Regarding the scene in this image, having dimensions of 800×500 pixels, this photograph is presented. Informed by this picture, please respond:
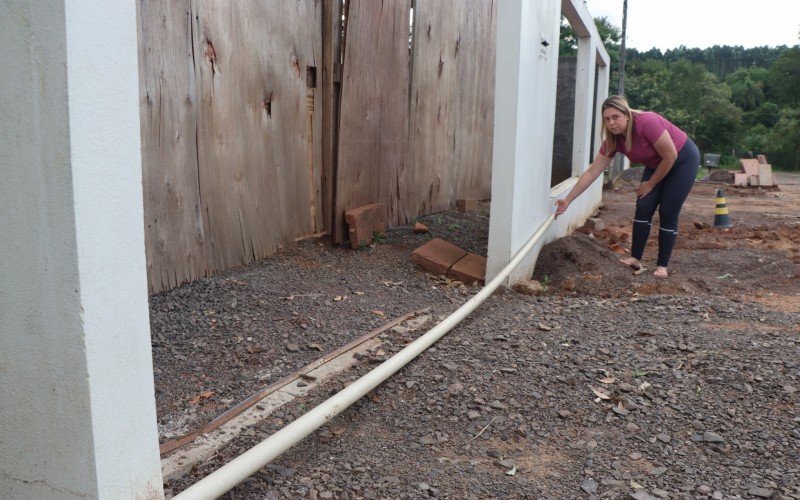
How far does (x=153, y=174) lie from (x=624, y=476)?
2.79m

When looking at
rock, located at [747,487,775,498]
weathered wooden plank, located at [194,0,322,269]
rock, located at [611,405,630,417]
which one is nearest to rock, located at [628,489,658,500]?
rock, located at [747,487,775,498]

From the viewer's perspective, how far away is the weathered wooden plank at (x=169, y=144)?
12.1ft

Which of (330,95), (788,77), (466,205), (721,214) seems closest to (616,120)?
(330,95)

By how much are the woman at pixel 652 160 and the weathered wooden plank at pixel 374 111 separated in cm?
154

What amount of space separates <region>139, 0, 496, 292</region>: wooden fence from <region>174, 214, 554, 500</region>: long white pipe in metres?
1.56

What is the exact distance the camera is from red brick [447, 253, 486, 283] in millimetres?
5047

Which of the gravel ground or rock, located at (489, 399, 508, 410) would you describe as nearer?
the gravel ground

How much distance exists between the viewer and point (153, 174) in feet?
12.3

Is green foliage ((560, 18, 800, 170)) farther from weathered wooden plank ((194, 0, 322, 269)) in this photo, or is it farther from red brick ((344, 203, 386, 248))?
weathered wooden plank ((194, 0, 322, 269))

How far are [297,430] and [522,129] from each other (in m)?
3.28

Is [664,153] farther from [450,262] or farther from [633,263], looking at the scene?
[450,262]

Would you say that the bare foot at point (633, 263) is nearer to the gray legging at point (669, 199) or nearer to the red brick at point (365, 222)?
the gray legging at point (669, 199)

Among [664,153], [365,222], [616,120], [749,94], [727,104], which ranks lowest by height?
[365,222]

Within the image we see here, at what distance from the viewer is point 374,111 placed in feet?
19.0
